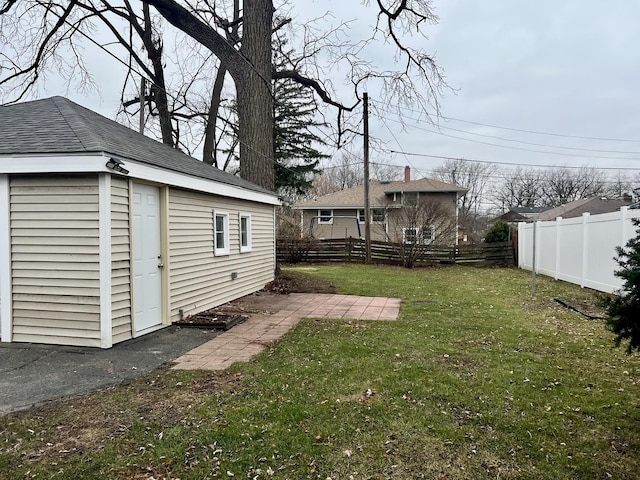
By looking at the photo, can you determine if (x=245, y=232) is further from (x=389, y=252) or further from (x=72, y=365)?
(x=389, y=252)

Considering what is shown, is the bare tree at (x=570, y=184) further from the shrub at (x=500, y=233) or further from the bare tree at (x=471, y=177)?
the shrub at (x=500, y=233)

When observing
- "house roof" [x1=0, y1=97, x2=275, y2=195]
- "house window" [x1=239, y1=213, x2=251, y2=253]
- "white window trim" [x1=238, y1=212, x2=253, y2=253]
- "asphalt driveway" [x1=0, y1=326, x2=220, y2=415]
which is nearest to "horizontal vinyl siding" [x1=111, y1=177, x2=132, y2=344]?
"asphalt driveway" [x1=0, y1=326, x2=220, y2=415]

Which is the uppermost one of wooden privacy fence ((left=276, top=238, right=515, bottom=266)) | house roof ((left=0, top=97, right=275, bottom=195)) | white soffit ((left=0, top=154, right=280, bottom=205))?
house roof ((left=0, top=97, right=275, bottom=195))

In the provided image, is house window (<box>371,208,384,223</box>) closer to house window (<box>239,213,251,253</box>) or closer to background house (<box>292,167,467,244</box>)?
background house (<box>292,167,467,244</box>)

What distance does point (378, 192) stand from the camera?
87.6 ft

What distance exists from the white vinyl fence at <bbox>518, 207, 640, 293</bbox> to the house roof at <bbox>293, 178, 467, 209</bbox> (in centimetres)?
1092

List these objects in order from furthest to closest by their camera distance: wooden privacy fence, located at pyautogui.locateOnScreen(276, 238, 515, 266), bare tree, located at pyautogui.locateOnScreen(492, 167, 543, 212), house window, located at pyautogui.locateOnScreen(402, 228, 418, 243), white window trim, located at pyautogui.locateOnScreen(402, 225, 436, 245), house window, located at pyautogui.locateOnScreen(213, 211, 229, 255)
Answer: bare tree, located at pyautogui.locateOnScreen(492, 167, 543, 212) < wooden privacy fence, located at pyautogui.locateOnScreen(276, 238, 515, 266) < white window trim, located at pyautogui.locateOnScreen(402, 225, 436, 245) < house window, located at pyautogui.locateOnScreen(402, 228, 418, 243) < house window, located at pyautogui.locateOnScreen(213, 211, 229, 255)

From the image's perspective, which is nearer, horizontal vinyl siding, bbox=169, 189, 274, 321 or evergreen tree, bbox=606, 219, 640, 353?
evergreen tree, bbox=606, 219, 640, 353

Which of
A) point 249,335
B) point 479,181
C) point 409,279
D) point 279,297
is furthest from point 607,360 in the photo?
point 479,181

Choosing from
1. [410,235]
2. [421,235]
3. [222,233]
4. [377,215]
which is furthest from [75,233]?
[377,215]

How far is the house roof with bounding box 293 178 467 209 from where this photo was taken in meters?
25.2

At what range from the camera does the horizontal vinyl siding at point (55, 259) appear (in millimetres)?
5262

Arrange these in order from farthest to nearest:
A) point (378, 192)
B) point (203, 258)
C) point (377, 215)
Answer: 1. point (378, 192)
2. point (377, 215)
3. point (203, 258)

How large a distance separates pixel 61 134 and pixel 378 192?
2237 cm
